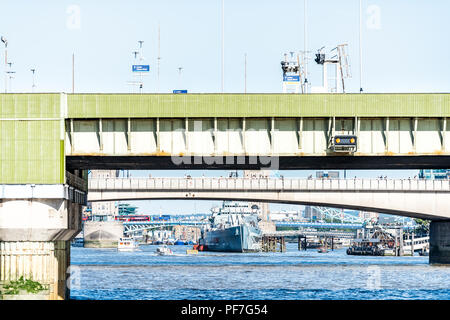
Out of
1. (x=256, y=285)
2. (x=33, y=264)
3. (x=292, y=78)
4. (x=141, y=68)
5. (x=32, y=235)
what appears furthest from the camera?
(x=256, y=285)

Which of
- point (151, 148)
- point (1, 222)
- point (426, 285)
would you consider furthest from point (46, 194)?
point (426, 285)

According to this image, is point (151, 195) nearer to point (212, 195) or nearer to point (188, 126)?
point (212, 195)

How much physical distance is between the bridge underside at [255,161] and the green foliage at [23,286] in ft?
24.5

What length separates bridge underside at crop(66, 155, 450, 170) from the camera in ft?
158

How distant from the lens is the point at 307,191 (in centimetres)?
11025

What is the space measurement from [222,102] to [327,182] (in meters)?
64.4

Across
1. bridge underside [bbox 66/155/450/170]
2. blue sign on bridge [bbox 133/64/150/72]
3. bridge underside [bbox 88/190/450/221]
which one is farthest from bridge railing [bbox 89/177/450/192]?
blue sign on bridge [bbox 133/64/150/72]

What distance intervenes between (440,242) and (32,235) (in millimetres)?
82005

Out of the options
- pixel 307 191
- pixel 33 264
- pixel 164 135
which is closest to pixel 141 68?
pixel 164 135

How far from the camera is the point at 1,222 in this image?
46.1 meters

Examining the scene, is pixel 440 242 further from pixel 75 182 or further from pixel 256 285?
pixel 75 182

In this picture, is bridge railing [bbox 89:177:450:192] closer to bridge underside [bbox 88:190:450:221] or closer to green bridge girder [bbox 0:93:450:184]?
bridge underside [bbox 88:190:450:221]

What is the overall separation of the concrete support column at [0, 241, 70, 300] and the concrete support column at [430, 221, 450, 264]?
76.3 meters

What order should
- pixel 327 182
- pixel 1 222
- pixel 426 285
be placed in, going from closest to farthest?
pixel 1 222 < pixel 426 285 < pixel 327 182
